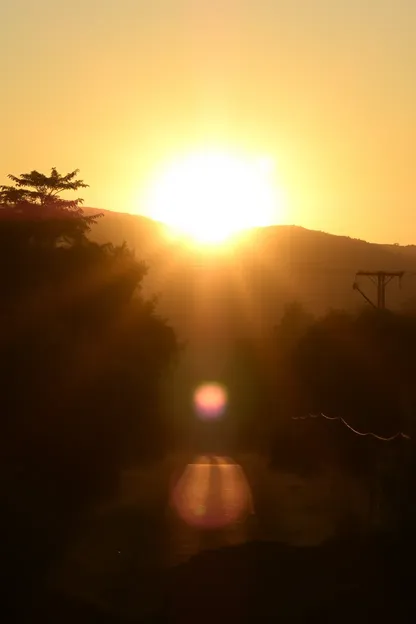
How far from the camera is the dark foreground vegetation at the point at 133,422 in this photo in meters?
21.4

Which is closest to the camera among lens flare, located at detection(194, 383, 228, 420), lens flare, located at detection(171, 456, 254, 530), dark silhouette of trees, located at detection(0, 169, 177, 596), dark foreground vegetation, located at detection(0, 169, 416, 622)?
dark foreground vegetation, located at detection(0, 169, 416, 622)

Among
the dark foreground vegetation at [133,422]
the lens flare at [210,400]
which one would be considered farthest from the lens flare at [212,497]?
the lens flare at [210,400]

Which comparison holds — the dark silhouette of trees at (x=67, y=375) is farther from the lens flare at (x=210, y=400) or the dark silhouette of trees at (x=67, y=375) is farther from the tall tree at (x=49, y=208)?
the lens flare at (x=210, y=400)

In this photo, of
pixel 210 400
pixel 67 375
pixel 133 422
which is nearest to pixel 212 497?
pixel 133 422

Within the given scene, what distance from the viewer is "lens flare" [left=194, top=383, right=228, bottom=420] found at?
315ft

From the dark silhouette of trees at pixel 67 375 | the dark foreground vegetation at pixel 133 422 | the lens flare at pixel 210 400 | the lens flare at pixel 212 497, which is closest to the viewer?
the dark foreground vegetation at pixel 133 422

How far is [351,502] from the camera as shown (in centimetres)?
3275

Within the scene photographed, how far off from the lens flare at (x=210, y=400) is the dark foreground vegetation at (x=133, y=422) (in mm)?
28869

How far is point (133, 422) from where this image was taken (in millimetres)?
40219

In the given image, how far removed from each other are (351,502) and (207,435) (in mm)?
54618

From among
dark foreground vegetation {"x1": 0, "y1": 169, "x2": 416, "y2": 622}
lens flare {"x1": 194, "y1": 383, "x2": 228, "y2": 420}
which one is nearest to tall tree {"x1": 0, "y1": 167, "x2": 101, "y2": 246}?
dark foreground vegetation {"x1": 0, "y1": 169, "x2": 416, "y2": 622}

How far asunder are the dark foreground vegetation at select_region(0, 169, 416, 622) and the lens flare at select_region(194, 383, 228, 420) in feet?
94.7

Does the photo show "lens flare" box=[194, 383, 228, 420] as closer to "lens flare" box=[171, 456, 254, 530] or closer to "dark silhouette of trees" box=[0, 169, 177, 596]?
"lens flare" box=[171, 456, 254, 530]

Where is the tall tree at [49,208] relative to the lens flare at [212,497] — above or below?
above
